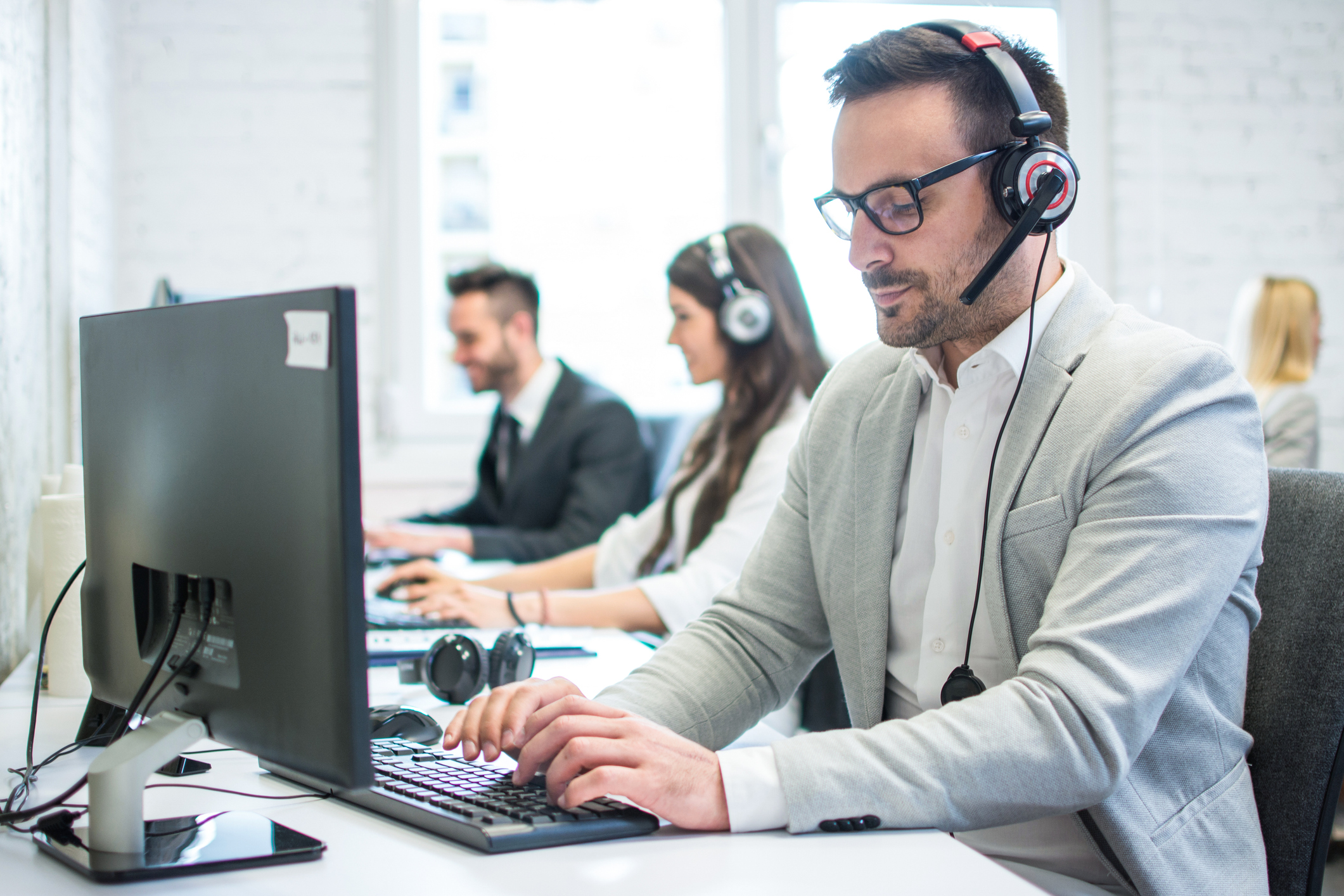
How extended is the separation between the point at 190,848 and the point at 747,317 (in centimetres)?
143

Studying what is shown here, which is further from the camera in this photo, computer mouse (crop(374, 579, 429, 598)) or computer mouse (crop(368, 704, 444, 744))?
computer mouse (crop(374, 579, 429, 598))

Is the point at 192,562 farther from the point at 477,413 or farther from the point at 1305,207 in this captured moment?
the point at 1305,207

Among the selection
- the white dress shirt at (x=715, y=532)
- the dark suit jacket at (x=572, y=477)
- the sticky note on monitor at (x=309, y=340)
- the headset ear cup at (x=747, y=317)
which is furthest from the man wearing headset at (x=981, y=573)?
the dark suit jacket at (x=572, y=477)

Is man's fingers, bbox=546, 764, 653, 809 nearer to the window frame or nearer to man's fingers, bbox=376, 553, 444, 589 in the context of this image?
man's fingers, bbox=376, 553, 444, 589

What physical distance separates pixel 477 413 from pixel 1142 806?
117 inches

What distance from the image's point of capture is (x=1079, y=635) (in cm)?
83

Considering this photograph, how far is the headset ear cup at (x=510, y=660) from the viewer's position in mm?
1189

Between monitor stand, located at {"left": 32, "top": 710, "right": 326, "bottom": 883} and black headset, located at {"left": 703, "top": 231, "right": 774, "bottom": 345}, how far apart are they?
1.38m

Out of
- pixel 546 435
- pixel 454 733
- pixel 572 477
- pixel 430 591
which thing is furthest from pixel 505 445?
pixel 454 733

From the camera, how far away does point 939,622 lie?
106cm

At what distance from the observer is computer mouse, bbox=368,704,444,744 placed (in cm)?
98

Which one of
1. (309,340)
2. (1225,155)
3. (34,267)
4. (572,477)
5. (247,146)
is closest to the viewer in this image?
(309,340)

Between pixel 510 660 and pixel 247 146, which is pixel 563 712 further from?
pixel 247 146

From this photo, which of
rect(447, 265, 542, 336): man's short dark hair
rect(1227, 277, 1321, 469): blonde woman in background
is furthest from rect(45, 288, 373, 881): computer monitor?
rect(1227, 277, 1321, 469): blonde woman in background
